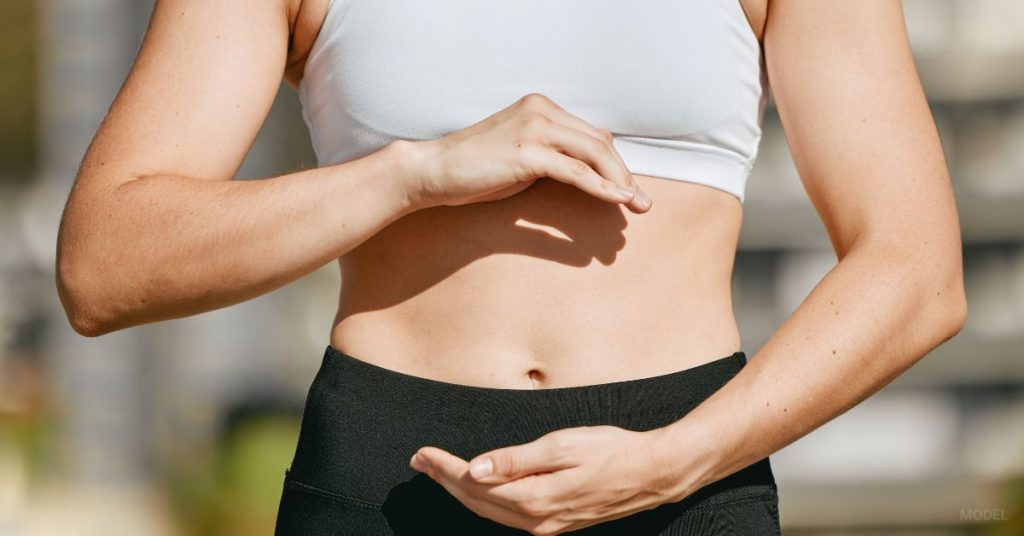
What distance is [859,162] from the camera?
1.72 meters

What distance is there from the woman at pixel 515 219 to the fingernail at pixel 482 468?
0.61 feet

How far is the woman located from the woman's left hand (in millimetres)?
143

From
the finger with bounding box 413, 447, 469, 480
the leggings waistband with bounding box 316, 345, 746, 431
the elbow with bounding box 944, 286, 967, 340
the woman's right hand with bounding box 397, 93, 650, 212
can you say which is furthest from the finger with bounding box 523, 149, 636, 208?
the elbow with bounding box 944, 286, 967, 340

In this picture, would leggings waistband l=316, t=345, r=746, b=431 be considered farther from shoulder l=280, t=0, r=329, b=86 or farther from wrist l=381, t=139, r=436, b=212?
shoulder l=280, t=0, r=329, b=86

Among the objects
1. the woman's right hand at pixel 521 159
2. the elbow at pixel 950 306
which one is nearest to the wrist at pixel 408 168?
the woman's right hand at pixel 521 159

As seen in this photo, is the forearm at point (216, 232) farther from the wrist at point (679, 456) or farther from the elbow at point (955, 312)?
the elbow at point (955, 312)

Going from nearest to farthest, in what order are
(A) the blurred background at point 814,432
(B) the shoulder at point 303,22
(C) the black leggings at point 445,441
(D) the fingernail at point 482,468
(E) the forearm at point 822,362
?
(D) the fingernail at point 482,468
(E) the forearm at point 822,362
(C) the black leggings at point 445,441
(B) the shoulder at point 303,22
(A) the blurred background at point 814,432

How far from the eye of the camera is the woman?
163 cm

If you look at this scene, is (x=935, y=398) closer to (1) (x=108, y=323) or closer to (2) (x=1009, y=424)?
(2) (x=1009, y=424)

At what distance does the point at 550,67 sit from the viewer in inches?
68.1

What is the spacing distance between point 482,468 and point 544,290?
0.35 m

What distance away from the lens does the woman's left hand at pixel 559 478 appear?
1.46 m

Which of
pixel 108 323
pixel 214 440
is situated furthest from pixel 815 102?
pixel 214 440

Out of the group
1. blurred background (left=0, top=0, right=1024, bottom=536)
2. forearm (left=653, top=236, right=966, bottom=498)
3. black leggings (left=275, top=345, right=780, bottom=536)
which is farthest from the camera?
blurred background (left=0, top=0, right=1024, bottom=536)
